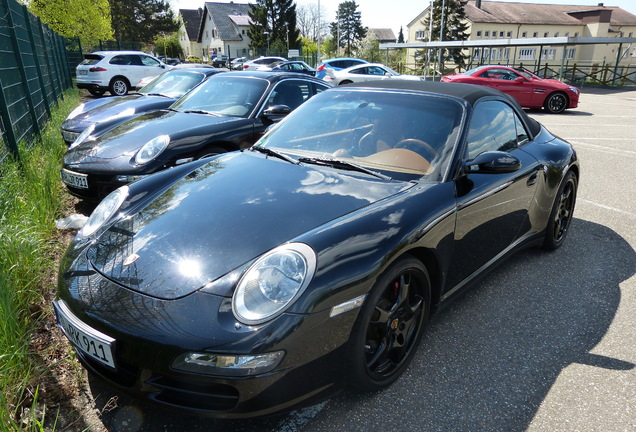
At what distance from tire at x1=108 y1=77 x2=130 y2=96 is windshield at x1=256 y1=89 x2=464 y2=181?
1405 centimetres

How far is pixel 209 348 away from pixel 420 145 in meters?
1.71

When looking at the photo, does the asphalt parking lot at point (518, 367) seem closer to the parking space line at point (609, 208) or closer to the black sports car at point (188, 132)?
the parking space line at point (609, 208)

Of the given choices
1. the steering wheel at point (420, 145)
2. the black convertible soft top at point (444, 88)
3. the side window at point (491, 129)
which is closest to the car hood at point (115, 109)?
the black convertible soft top at point (444, 88)

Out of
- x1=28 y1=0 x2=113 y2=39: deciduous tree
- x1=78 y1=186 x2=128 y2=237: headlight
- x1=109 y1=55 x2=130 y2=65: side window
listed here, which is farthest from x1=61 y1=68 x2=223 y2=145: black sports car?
Result: x1=28 y1=0 x2=113 y2=39: deciduous tree

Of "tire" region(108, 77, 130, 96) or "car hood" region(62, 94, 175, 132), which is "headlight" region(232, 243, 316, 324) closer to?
"car hood" region(62, 94, 175, 132)

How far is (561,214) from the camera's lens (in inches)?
155

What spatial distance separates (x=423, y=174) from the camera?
2.53 meters

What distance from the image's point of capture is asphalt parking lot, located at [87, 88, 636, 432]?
1.99 meters

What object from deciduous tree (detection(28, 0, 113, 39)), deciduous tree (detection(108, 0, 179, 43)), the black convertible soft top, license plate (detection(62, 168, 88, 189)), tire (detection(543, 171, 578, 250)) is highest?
deciduous tree (detection(108, 0, 179, 43))

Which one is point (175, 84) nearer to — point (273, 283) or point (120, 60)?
point (273, 283)

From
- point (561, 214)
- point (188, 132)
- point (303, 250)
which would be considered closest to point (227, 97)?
point (188, 132)

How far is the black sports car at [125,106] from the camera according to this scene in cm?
579

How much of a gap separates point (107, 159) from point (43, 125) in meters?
4.69

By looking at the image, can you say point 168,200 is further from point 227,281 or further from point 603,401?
point 603,401
